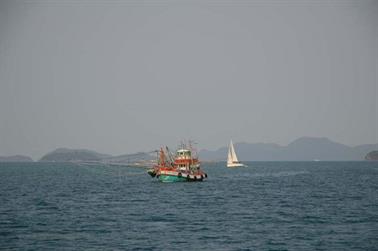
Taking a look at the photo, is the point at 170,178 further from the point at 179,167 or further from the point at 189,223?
the point at 189,223

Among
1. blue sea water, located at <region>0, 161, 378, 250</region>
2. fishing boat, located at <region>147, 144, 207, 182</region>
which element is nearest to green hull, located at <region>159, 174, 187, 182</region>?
fishing boat, located at <region>147, 144, 207, 182</region>

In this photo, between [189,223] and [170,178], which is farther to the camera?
[170,178]

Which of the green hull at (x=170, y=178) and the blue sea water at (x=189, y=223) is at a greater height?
the green hull at (x=170, y=178)

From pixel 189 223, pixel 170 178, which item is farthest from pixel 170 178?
pixel 189 223

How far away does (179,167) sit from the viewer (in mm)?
122750

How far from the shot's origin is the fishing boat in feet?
390

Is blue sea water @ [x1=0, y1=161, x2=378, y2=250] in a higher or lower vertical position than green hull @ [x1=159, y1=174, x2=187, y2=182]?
lower

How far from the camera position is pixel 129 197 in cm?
8481

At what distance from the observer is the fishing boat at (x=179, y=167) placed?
11881 centimetres

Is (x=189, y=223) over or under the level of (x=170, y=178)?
under

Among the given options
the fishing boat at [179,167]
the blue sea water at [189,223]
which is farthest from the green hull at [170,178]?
the blue sea water at [189,223]

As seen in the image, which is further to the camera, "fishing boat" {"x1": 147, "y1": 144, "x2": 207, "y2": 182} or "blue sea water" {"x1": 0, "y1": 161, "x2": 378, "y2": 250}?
"fishing boat" {"x1": 147, "y1": 144, "x2": 207, "y2": 182}

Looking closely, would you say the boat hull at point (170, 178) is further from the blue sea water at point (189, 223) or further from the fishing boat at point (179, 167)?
the blue sea water at point (189, 223)

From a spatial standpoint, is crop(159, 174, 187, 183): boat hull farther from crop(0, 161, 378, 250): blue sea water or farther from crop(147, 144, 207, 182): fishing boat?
crop(0, 161, 378, 250): blue sea water
